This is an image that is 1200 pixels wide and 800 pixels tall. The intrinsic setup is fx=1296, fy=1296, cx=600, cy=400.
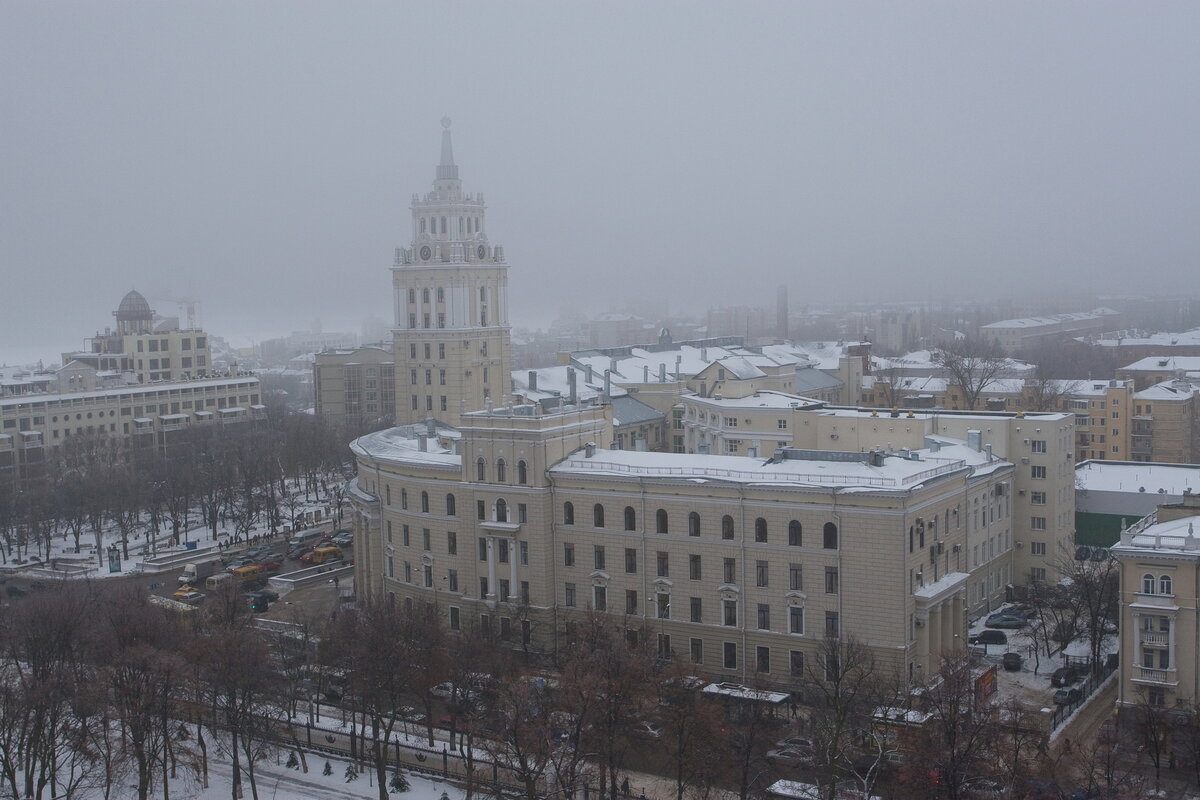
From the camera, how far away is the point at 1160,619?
3738 cm

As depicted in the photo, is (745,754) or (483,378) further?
(483,378)

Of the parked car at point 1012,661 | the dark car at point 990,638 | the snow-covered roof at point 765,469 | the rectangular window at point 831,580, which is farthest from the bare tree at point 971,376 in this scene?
the rectangular window at point 831,580

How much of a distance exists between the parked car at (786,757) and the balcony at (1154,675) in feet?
34.6

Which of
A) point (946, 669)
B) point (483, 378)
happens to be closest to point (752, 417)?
point (483, 378)

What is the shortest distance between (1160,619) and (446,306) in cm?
3839

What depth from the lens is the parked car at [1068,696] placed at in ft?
130

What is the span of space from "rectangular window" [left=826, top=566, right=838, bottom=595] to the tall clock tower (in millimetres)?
27573

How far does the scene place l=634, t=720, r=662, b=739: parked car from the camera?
116 ft

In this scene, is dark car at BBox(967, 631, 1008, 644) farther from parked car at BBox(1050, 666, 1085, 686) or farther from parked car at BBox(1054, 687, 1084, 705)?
parked car at BBox(1054, 687, 1084, 705)

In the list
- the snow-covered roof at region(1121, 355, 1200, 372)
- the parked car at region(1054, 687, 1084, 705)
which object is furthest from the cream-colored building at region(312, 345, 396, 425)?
the parked car at region(1054, 687, 1084, 705)

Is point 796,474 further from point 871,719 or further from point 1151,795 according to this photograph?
point 1151,795

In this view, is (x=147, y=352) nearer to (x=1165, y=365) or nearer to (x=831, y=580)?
(x=831, y=580)

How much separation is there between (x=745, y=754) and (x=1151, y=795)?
9.74 meters

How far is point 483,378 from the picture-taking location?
66688mm
